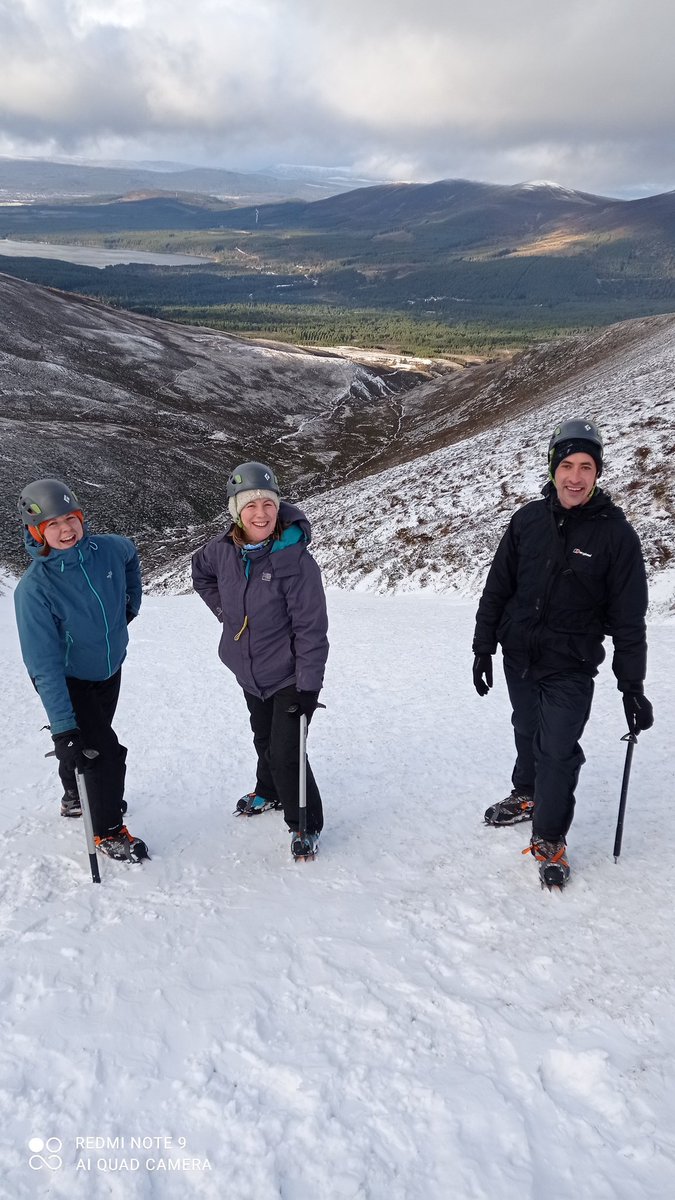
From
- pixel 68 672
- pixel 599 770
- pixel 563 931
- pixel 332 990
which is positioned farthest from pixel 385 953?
pixel 599 770

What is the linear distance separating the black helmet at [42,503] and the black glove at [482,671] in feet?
13.3

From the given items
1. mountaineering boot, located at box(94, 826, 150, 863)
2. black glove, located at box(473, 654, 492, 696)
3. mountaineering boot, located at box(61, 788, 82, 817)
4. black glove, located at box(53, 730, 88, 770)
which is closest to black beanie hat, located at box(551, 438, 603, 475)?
black glove, located at box(473, 654, 492, 696)

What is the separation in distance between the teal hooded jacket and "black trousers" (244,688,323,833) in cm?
148

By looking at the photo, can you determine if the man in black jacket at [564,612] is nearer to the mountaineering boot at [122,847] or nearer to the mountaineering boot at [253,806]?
the mountaineering boot at [253,806]

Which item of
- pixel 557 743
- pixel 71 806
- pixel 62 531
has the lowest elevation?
pixel 71 806

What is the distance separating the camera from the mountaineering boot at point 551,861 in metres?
6.06

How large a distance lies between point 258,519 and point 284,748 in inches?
88.1

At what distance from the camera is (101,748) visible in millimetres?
6547

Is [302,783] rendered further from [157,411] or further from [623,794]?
[157,411]

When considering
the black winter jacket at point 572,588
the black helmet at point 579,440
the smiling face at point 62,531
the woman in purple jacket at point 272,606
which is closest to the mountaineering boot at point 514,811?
the black winter jacket at point 572,588

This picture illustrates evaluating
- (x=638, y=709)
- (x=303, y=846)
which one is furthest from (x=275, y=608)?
(x=638, y=709)

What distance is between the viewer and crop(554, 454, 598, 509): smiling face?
5500 millimetres

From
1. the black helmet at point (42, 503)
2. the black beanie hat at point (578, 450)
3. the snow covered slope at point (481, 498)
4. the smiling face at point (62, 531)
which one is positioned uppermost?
the black beanie hat at point (578, 450)

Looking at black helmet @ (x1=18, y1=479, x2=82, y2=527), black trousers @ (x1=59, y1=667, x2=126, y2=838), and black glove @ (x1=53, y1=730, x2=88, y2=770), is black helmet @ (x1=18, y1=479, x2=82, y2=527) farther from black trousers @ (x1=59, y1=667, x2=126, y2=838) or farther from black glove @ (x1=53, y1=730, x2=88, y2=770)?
black glove @ (x1=53, y1=730, x2=88, y2=770)
